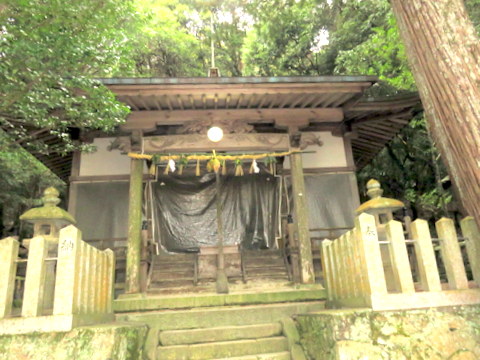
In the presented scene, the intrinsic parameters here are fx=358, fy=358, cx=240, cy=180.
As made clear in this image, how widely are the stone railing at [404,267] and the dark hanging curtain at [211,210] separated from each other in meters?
5.81

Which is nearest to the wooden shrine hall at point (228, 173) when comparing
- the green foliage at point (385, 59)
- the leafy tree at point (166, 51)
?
the green foliage at point (385, 59)

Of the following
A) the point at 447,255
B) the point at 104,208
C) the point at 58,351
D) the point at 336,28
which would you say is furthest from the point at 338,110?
the point at 336,28

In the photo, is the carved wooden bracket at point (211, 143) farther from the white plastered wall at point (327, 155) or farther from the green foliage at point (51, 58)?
the white plastered wall at point (327, 155)

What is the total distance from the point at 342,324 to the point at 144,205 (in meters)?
6.69

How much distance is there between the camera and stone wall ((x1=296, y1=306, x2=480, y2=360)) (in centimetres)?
349

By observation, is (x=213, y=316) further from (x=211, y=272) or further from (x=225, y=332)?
(x=211, y=272)

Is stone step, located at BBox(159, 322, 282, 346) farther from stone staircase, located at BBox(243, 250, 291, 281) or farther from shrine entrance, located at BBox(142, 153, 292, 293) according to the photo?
shrine entrance, located at BBox(142, 153, 292, 293)

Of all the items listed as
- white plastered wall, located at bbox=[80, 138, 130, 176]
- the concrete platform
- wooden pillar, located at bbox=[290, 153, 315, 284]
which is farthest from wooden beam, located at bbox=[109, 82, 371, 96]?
the concrete platform

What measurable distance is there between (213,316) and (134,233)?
7.46 feet

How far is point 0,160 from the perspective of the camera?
43.1ft

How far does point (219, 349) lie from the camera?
15.1ft

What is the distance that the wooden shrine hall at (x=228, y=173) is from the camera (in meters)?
6.71

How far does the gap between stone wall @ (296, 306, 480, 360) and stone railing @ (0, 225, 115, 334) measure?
9.04ft

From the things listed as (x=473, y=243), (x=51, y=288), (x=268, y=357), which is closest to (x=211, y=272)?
(x=268, y=357)
